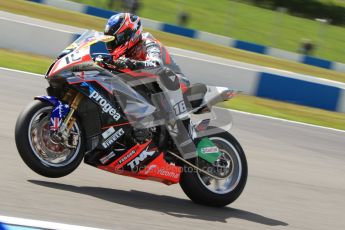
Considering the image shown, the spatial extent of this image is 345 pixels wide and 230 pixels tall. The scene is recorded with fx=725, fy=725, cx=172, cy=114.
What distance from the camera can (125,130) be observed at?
18.7 ft

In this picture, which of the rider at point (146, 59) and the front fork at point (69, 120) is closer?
the front fork at point (69, 120)

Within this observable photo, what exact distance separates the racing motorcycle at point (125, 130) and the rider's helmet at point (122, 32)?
0.09 m

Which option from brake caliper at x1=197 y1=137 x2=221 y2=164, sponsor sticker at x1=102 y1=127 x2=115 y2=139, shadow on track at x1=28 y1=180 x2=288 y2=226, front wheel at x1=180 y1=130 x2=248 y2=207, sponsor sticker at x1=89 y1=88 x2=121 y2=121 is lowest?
shadow on track at x1=28 y1=180 x2=288 y2=226

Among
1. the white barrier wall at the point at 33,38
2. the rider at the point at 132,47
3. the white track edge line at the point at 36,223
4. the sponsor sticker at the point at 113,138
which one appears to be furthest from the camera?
the white barrier wall at the point at 33,38

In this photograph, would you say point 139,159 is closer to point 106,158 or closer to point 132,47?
point 106,158

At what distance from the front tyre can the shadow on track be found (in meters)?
0.20

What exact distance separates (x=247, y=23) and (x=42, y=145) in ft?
76.2

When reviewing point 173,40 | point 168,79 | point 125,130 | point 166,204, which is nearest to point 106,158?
point 125,130

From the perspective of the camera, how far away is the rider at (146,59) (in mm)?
5566

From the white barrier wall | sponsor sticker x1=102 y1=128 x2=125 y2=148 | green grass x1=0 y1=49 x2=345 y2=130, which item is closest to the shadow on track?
sponsor sticker x1=102 y1=128 x2=125 y2=148

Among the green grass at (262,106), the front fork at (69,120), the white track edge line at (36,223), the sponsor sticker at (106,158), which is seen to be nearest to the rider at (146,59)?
the front fork at (69,120)

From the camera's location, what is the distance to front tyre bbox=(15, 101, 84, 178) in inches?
212

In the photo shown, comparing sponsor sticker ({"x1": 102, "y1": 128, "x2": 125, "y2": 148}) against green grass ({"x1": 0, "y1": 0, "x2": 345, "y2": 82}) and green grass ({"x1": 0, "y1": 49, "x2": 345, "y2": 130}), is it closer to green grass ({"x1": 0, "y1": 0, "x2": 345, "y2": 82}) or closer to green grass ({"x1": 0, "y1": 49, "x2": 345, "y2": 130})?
green grass ({"x1": 0, "y1": 49, "x2": 345, "y2": 130})

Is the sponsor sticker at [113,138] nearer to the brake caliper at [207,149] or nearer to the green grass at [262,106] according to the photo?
the brake caliper at [207,149]
